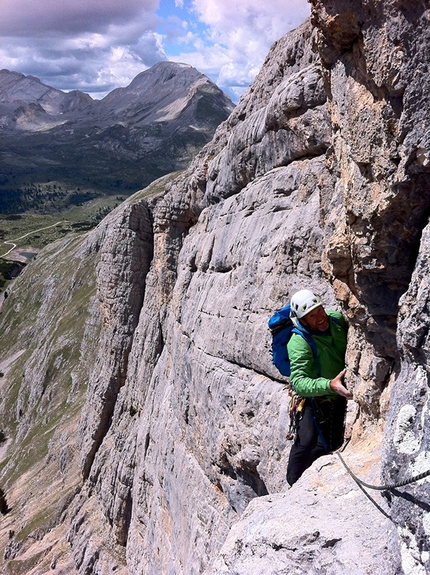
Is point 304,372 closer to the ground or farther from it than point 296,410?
farther from it

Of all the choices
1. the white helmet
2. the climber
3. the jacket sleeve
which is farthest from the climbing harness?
the white helmet

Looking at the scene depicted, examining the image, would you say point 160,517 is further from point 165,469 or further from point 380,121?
point 380,121

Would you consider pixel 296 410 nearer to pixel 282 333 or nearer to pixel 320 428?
pixel 320 428

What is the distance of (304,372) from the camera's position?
9961 mm

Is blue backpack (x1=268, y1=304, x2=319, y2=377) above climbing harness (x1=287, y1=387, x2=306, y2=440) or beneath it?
above

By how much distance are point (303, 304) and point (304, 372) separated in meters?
1.43

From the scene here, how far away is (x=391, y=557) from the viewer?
6484 mm

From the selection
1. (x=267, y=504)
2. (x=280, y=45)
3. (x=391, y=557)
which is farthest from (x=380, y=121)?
(x=280, y=45)

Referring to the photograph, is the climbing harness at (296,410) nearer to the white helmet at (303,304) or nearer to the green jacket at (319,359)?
the green jacket at (319,359)

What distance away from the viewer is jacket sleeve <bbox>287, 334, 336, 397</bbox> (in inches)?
379

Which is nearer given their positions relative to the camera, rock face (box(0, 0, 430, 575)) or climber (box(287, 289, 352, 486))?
rock face (box(0, 0, 430, 575))

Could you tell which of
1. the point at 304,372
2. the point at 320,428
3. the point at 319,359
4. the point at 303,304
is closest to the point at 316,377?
the point at 319,359

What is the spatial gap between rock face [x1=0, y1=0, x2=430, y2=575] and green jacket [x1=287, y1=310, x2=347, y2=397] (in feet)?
1.41

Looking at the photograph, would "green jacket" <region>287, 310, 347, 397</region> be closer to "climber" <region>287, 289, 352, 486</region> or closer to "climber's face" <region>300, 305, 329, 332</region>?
"climber" <region>287, 289, 352, 486</region>
